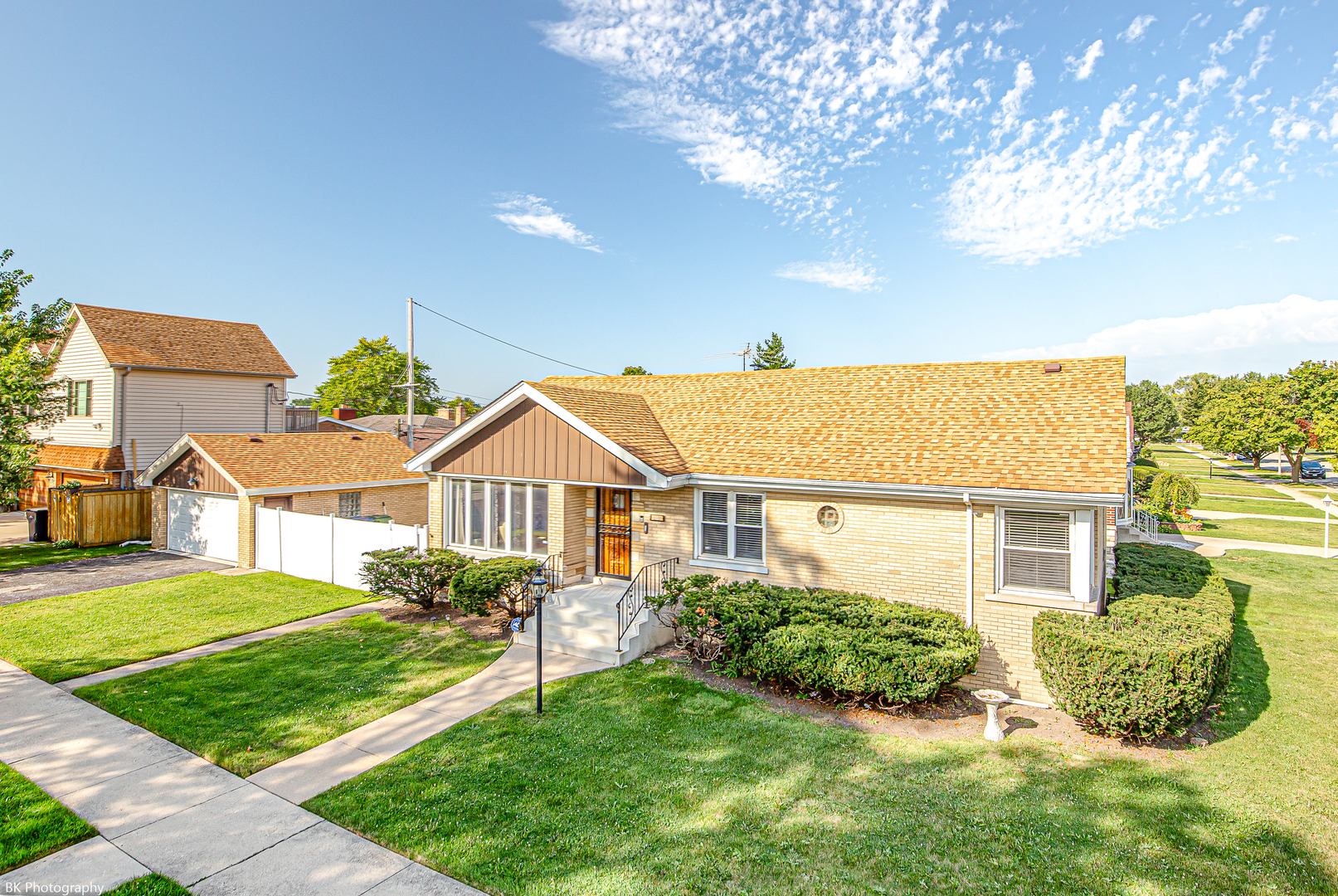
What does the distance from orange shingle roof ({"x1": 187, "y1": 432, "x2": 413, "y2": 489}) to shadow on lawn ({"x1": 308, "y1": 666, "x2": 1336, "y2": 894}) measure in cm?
1472

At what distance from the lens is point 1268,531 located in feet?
91.6

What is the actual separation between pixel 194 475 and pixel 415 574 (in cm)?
1179

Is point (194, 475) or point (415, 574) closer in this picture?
point (415, 574)

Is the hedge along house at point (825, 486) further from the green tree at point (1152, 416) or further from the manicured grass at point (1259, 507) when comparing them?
the green tree at point (1152, 416)

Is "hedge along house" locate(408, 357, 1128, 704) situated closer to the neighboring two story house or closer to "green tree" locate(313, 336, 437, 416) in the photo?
the neighboring two story house

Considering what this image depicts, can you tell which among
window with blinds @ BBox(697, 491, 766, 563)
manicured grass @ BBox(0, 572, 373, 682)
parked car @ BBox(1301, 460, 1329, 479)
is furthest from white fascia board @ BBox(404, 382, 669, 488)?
parked car @ BBox(1301, 460, 1329, 479)

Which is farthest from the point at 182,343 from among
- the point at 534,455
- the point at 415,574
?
the point at 534,455

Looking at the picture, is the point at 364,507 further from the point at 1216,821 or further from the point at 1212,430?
the point at 1212,430

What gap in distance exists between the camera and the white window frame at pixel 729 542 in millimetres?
12227

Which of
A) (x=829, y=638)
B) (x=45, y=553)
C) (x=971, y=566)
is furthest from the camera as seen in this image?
(x=45, y=553)

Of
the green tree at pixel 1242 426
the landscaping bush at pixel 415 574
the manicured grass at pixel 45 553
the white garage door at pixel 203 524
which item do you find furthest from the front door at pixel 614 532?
the green tree at pixel 1242 426

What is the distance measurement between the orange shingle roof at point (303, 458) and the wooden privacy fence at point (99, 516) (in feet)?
14.3

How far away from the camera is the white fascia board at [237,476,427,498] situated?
18.4 m

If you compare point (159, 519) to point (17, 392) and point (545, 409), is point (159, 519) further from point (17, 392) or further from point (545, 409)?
point (545, 409)
